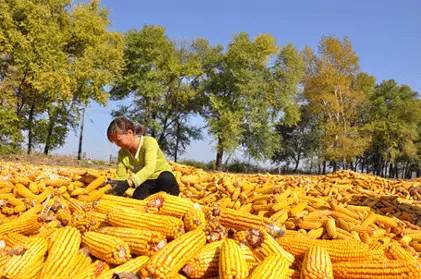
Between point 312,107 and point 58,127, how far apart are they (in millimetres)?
23273

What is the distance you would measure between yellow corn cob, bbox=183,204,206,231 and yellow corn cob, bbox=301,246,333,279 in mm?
902

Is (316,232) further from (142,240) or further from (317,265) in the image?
(142,240)

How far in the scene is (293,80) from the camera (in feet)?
144

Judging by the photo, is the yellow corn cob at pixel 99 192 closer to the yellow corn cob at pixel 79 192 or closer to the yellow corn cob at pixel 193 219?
the yellow corn cob at pixel 79 192

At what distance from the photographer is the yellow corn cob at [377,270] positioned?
3.47 m

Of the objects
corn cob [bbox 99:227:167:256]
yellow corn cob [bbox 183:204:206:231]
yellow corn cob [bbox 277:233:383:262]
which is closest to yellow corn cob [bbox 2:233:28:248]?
Result: corn cob [bbox 99:227:167:256]

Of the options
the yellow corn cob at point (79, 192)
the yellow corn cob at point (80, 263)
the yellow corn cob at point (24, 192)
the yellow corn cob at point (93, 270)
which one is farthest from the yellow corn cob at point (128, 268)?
the yellow corn cob at point (79, 192)

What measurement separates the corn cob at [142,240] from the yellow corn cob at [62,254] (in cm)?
34

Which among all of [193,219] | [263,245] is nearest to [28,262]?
[193,219]

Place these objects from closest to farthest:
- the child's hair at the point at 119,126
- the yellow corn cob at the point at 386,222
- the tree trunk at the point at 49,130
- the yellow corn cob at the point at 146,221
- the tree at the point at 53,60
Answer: the yellow corn cob at the point at 146,221
the child's hair at the point at 119,126
the yellow corn cob at the point at 386,222
the tree at the point at 53,60
the tree trunk at the point at 49,130

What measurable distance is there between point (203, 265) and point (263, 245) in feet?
1.66

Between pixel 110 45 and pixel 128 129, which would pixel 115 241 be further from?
pixel 110 45

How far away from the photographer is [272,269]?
10.8 feet

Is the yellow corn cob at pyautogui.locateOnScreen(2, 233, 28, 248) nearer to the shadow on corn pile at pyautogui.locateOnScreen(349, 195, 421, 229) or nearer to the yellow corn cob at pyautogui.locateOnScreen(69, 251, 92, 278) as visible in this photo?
the yellow corn cob at pyautogui.locateOnScreen(69, 251, 92, 278)
